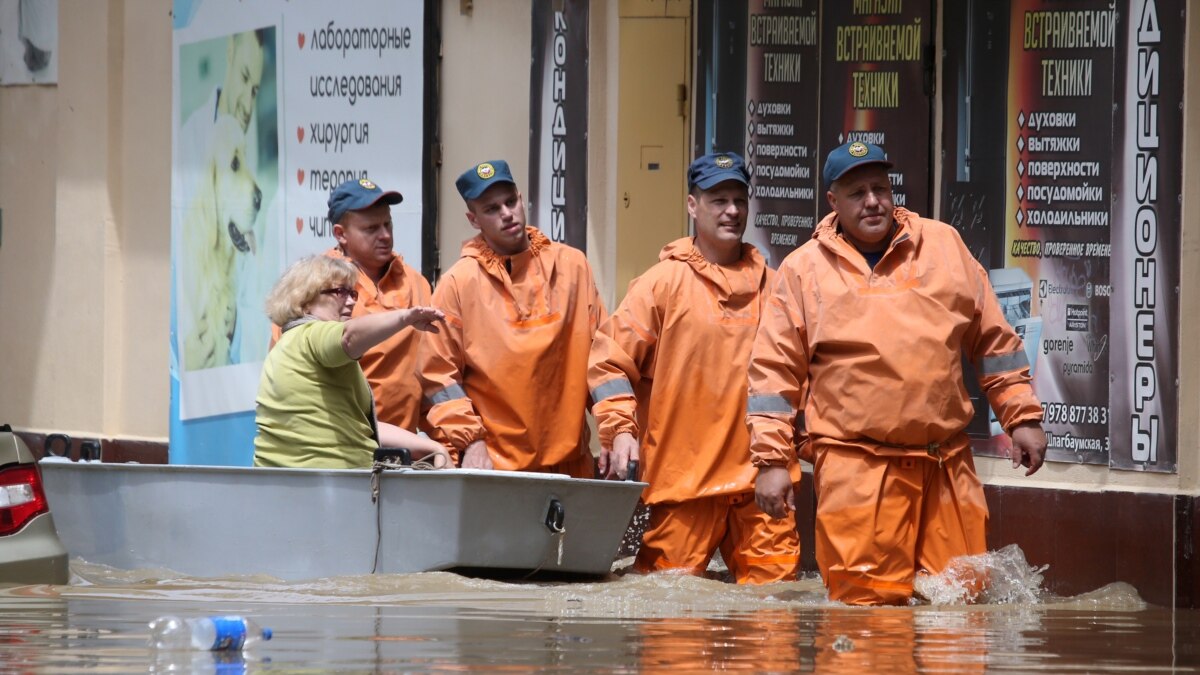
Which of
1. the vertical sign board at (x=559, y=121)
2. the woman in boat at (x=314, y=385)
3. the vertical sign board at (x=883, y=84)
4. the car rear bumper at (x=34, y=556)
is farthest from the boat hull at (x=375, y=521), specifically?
the vertical sign board at (x=559, y=121)

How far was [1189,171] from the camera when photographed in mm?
8430

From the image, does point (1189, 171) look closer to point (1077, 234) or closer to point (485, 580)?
point (1077, 234)

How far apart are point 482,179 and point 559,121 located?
7.23 feet

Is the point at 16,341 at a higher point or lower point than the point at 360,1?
lower

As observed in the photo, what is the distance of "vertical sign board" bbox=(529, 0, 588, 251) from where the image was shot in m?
11.1

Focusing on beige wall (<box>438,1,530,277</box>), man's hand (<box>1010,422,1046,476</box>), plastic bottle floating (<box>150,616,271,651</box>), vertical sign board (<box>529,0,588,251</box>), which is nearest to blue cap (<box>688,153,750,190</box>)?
man's hand (<box>1010,422,1046,476</box>)

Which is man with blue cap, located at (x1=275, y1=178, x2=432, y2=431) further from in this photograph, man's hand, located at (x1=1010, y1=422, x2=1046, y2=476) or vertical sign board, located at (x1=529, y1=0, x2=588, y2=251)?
man's hand, located at (x1=1010, y1=422, x2=1046, y2=476)

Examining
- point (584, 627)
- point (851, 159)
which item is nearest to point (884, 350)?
point (851, 159)

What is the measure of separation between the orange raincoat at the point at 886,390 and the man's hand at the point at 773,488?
4 cm

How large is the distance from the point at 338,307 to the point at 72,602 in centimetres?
148

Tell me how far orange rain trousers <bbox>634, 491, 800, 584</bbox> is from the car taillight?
2.57 metres

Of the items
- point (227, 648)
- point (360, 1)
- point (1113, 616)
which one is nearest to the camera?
point (227, 648)

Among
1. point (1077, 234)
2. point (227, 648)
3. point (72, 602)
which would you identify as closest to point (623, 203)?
point (1077, 234)

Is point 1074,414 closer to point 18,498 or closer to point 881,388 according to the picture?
point 881,388
